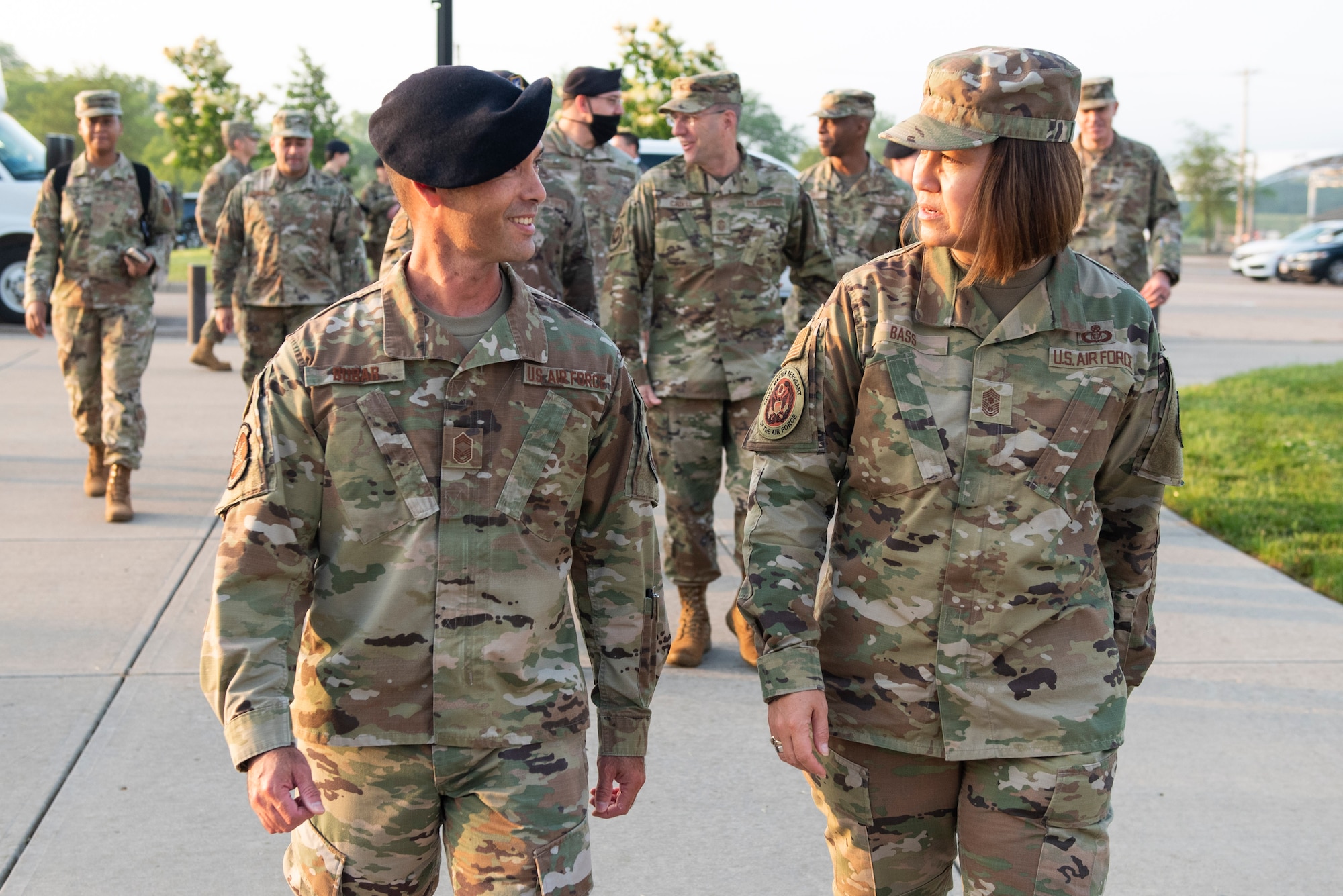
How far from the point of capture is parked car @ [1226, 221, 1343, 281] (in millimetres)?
34281

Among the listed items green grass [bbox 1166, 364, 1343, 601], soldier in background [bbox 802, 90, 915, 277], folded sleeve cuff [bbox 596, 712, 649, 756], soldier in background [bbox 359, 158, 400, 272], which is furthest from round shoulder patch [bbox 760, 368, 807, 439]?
soldier in background [bbox 359, 158, 400, 272]

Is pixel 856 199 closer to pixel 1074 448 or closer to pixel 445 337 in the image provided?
pixel 1074 448

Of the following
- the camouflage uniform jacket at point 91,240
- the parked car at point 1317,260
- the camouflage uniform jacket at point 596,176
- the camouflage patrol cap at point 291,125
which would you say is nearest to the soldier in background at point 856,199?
the camouflage uniform jacket at point 596,176

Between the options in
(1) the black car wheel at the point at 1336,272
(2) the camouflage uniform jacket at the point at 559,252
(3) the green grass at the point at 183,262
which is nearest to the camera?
(2) the camouflage uniform jacket at the point at 559,252

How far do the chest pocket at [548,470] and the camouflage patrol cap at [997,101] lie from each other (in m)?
0.72

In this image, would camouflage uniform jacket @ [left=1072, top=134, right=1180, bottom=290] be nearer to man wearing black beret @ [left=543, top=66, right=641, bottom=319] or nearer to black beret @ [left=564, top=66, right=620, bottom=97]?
man wearing black beret @ [left=543, top=66, right=641, bottom=319]

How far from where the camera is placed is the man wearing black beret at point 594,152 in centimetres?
662

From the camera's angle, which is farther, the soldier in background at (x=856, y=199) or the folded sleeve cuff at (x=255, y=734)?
the soldier in background at (x=856, y=199)

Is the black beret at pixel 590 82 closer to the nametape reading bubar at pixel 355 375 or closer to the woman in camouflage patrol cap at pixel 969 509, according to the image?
the woman in camouflage patrol cap at pixel 969 509

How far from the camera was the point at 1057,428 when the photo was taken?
2359 millimetres

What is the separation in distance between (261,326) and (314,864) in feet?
21.0

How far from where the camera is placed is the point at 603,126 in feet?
22.4

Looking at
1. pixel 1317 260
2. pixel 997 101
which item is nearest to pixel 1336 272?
pixel 1317 260

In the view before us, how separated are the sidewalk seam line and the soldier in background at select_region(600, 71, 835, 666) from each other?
1983 mm
